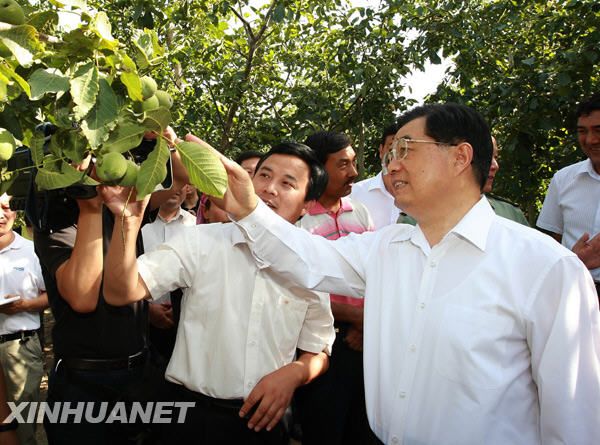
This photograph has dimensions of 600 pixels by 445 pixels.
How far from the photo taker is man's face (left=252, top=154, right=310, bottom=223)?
238 cm

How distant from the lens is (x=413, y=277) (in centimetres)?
182

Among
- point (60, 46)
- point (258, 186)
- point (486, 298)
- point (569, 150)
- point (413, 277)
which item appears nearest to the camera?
point (60, 46)

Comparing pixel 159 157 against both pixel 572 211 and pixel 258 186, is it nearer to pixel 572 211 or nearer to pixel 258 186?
pixel 258 186

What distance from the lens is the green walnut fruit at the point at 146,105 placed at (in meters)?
1.20

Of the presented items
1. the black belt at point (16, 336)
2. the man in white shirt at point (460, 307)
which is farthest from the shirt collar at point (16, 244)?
the man in white shirt at point (460, 307)

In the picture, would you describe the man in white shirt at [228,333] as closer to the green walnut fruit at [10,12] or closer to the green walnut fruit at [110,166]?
the green walnut fruit at [110,166]

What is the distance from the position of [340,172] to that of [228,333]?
1.71 m

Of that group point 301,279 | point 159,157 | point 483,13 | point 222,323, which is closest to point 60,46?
point 159,157

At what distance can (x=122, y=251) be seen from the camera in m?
1.83

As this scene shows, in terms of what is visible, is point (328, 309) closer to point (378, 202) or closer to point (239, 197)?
point (239, 197)

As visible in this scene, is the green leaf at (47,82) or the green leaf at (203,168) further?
the green leaf at (203,168)

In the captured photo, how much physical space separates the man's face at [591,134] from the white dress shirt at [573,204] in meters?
0.09

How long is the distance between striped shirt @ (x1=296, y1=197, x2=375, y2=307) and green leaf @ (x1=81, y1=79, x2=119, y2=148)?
2.28 m

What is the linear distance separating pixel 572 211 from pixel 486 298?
2.22 m
